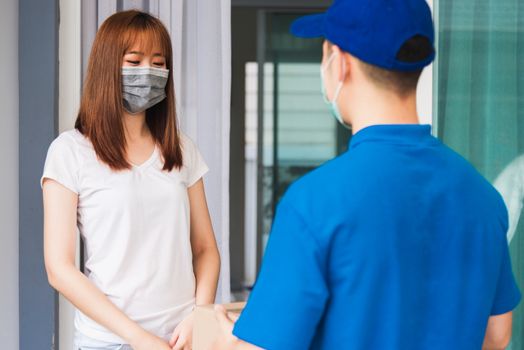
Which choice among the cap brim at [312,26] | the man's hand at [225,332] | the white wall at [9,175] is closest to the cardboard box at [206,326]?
the man's hand at [225,332]

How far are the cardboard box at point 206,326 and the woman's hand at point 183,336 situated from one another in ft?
1.30

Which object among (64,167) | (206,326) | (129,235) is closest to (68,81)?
(64,167)

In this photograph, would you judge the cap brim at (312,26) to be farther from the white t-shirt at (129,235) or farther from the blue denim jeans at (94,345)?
the blue denim jeans at (94,345)

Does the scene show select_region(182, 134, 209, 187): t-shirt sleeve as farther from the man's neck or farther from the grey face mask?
the man's neck

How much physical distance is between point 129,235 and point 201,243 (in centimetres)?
27

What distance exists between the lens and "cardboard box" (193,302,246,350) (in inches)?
51.6

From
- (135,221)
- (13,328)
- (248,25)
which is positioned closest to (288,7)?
(248,25)

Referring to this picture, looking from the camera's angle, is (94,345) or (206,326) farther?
(94,345)

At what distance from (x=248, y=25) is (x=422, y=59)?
684 cm

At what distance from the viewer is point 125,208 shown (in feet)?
6.06

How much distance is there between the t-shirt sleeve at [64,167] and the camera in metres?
1.83

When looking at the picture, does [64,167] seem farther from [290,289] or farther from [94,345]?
[290,289]

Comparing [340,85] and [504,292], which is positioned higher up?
[340,85]

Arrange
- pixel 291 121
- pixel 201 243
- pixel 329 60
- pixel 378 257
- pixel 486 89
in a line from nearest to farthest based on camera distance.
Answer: pixel 378 257
pixel 329 60
pixel 201 243
pixel 486 89
pixel 291 121
